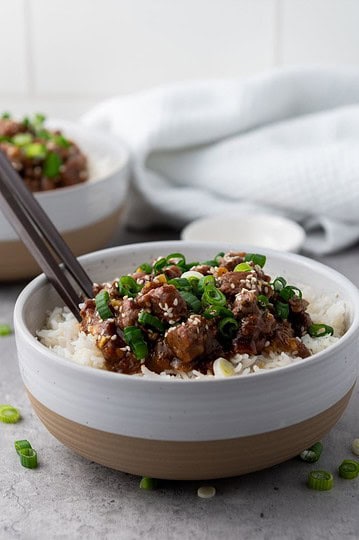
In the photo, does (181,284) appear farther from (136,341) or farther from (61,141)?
(61,141)

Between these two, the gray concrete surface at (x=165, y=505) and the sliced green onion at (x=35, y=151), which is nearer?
the gray concrete surface at (x=165, y=505)

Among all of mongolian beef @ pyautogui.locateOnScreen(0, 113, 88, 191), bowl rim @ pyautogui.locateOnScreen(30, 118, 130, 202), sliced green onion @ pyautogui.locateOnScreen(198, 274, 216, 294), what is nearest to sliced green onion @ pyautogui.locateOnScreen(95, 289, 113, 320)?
sliced green onion @ pyautogui.locateOnScreen(198, 274, 216, 294)

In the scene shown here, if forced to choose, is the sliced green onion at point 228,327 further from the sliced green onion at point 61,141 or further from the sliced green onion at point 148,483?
the sliced green onion at point 61,141

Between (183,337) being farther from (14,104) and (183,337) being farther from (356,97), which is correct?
(14,104)

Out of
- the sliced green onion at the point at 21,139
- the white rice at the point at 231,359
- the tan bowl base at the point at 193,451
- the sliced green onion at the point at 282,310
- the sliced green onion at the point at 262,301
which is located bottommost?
the sliced green onion at the point at 21,139

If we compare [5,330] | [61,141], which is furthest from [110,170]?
[5,330]

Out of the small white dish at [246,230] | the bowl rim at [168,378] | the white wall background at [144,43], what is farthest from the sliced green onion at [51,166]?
the white wall background at [144,43]

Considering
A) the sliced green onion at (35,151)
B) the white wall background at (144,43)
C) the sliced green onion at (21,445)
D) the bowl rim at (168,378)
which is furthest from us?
the white wall background at (144,43)

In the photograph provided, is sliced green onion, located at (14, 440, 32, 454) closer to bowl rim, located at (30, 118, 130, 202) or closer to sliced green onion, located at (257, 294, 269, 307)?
sliced green onion, located at (257, 294, 269, 307)
